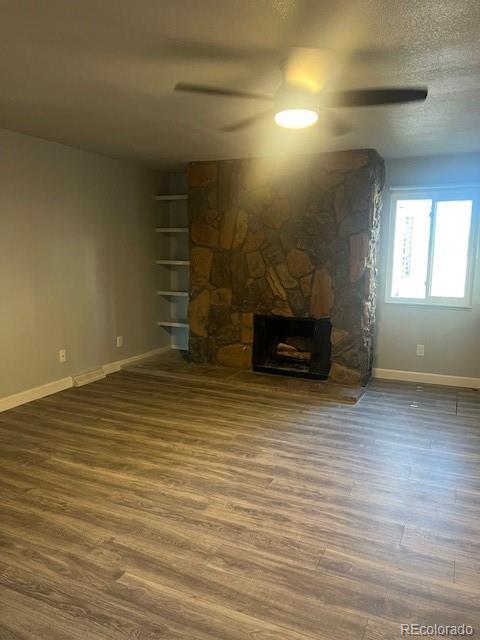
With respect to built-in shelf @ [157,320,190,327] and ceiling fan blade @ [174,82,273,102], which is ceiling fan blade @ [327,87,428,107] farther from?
built-in shelf @ [157,320,190,327]

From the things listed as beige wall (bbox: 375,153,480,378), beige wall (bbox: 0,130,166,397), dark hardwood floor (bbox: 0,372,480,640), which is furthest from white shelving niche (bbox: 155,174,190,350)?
beige wall (bbox: 375,153,480,378)

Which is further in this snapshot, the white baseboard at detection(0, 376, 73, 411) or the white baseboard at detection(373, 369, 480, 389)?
the white baseboard at detection(373, 369, 480, 389)

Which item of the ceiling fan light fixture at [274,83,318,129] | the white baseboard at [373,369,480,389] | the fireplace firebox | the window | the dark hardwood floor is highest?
the ceiling fan light fixture at [274,83,318,129]

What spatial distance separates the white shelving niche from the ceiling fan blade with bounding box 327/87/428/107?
3073 mm

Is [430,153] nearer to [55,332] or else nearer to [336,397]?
[336,397]

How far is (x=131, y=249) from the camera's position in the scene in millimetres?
5266

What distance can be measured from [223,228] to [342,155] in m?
1.44

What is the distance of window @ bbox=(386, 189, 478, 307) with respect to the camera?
448 centimetres

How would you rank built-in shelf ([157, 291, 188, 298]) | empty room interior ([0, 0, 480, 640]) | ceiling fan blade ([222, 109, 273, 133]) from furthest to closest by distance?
built-in shelf ([157, 291, 188, 298]) < ceiling fan blade ([222, 109, 273, 133]) < empty room interior ([0, 0, 480, 640])

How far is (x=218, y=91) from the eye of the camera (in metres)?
2.62

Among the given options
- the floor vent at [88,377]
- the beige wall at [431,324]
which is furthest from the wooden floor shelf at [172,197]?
the beige wall at [431,324]

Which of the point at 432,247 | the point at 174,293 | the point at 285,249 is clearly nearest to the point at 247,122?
the point at 285,249

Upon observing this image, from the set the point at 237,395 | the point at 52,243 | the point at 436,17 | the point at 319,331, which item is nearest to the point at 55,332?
the point at 52,243

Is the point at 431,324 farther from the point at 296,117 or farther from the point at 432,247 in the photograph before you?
the point at 296,117
